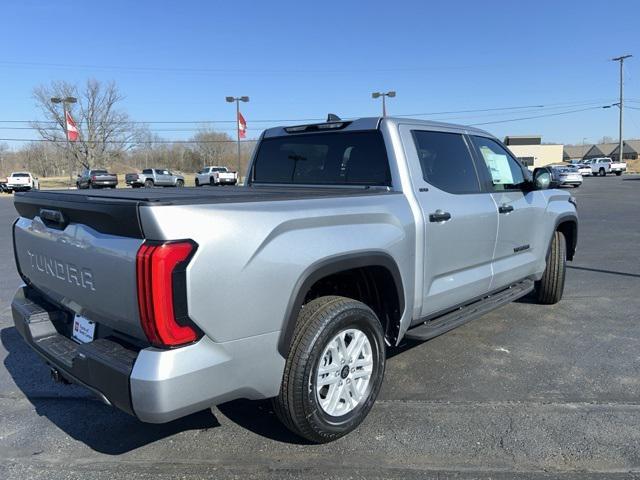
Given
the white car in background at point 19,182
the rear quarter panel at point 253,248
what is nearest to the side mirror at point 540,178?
the rear quarter panel at point 253,248

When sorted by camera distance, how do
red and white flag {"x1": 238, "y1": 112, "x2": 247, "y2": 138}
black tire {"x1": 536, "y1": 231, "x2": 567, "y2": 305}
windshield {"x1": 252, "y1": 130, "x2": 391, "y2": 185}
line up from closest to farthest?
windshield {"x1": 252, "y1": 130, "x2": 391, "y2": 185}
black tire {"x1": 536, "y1": 231, "x2": 567, "y2": 305}
red and white flag {"x1": 238, "y1": 112, "x2": 247, "y2": 138}

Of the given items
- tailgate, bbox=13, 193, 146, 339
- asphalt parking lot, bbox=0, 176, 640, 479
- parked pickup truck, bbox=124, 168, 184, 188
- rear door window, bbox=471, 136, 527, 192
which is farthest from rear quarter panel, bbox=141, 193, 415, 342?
parked pickup truck, bbox=124, 168, 184, 188

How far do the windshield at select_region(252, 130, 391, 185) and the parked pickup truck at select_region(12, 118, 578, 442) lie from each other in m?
0.02

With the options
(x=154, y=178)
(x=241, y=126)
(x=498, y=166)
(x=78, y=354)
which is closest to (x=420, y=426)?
(x=78, y=354)

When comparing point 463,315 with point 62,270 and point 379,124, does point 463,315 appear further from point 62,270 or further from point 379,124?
point 62,270

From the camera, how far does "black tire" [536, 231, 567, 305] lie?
5539 mm

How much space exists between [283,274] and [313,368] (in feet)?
1.91

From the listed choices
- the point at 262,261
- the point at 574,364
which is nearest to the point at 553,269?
the point at 574,364

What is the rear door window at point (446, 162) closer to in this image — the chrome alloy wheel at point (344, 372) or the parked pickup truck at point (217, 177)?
the chrome alloy wheel at point (344, 372)

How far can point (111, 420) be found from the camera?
3363 millimetres

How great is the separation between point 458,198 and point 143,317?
101 inches

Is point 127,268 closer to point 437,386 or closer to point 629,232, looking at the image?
point 437,386

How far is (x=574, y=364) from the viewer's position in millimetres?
4168

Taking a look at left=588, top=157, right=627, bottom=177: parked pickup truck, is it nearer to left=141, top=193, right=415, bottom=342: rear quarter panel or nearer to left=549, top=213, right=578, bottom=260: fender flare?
left=549, top=213, right=578, bottom=260: fender flare
